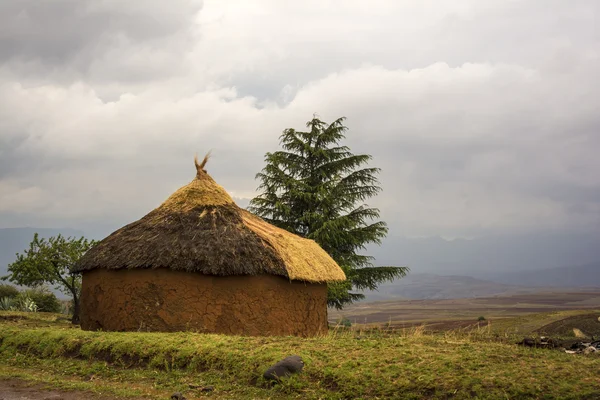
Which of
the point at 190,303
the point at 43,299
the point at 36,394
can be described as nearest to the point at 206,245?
the point at 190,303

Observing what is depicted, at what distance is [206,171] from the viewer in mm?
20031

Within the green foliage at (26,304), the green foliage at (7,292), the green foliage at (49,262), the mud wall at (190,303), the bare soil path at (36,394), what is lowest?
the green foliage at (26,304)

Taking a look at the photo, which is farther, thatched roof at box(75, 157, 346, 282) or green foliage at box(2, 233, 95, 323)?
green foliage at box(2, 233, 95, 323)

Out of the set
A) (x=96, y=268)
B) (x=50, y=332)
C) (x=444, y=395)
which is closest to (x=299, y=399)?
(x=444, y=395)

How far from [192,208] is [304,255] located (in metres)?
4.09

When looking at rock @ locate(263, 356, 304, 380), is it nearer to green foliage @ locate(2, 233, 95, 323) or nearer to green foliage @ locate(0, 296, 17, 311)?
green foliage @ locate(2, 233, 95, 323)

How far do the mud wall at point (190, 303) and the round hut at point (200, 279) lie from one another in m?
0.03

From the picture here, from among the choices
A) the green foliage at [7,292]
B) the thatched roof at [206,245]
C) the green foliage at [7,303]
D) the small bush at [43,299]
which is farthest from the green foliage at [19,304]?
the thatched roof at [206,245]

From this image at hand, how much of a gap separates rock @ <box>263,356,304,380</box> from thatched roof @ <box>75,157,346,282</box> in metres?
5.49

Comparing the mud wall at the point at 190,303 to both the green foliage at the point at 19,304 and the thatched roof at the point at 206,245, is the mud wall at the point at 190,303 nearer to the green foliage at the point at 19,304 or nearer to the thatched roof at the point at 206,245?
the thatched roof at the point at 206,245

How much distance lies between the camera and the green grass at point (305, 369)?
337 inches

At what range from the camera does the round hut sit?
49.6 ft

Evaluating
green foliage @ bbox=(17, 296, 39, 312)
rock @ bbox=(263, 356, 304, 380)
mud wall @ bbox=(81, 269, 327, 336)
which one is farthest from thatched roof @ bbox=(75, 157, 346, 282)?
green foliage @ bbox=(17, 296, 39, 312)

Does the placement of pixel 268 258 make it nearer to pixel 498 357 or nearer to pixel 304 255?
pixel 304 255
